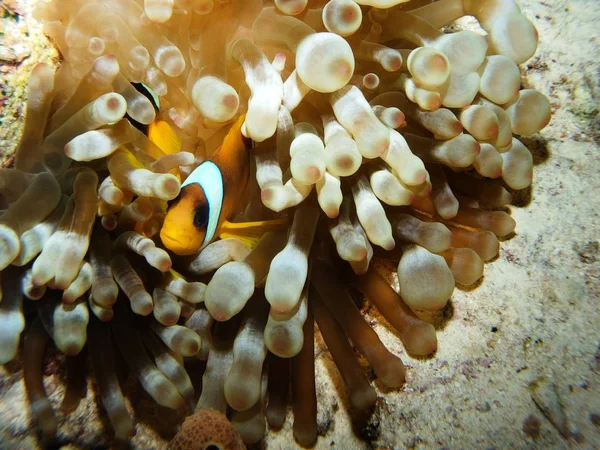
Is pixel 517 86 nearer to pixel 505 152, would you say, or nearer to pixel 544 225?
pixel 505 152

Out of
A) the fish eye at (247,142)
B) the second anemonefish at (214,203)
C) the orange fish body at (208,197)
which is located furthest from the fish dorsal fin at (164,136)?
the fish eye at (247,142)

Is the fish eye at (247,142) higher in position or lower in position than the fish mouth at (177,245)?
higher

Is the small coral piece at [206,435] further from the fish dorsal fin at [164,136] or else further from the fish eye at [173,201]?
the fish dorsal fin at [164,136]

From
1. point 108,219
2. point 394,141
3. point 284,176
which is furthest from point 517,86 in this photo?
point 108,219

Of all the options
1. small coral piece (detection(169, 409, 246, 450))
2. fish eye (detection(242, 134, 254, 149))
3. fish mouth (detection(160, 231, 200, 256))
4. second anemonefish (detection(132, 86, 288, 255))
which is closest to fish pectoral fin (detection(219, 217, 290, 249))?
second anemonefish (detection(132, 86, 288, 255))

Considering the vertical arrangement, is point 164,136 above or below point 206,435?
above

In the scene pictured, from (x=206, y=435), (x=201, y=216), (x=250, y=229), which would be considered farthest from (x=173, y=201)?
(x=206, y=435)

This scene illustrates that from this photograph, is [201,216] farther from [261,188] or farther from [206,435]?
[206,435]
